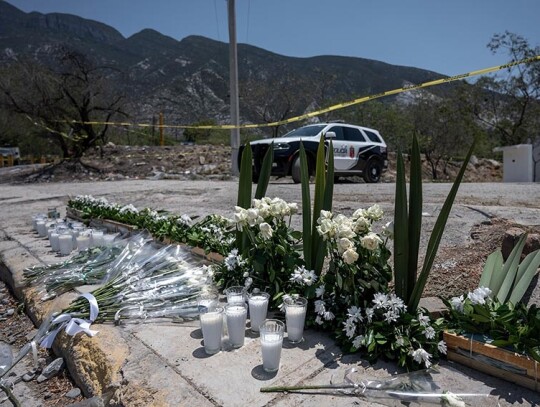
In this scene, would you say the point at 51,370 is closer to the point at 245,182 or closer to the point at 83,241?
the point at 245,182

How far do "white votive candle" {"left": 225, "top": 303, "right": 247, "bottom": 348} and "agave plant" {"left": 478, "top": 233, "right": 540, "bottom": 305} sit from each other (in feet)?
3.96

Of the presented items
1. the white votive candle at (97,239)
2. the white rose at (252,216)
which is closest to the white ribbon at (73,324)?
the white rose at (252,216)

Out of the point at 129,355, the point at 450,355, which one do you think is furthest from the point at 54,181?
the point at 450,355

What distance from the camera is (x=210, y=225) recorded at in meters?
3.51

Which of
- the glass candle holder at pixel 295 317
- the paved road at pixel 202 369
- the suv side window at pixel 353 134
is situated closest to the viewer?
the paved road at pixel 202 369

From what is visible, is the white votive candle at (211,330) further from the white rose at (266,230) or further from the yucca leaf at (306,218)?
the yucca leaf at (306,218)

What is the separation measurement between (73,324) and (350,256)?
5.08 feet

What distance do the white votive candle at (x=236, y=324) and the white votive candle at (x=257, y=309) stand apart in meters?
0.10

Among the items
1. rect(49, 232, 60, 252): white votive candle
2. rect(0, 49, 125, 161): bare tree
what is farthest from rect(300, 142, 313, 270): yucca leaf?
rect(0, 49, 125, 161): bare tree

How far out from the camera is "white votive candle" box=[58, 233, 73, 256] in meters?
3.82

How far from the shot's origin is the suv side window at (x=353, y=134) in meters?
10.6

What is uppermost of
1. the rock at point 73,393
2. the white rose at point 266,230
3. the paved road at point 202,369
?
the white rose at point 266,230

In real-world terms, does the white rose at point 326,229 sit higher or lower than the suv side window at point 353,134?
lower

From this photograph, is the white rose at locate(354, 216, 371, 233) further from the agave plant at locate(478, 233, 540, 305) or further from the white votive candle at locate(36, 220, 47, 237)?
the white votive candle at locate(36, 220, 47, 237)
